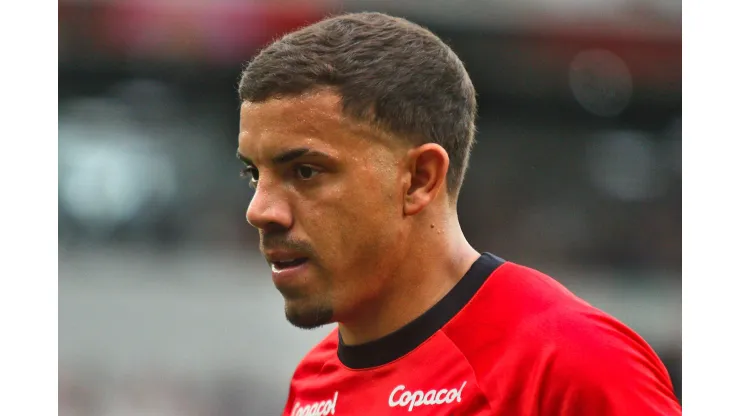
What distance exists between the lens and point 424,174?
8.57 feet

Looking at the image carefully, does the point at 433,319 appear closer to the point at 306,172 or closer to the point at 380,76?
the point at 306,172

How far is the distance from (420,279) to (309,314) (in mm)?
331

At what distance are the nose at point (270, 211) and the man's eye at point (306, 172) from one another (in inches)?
3.0

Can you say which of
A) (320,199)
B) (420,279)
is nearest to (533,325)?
(420,279)

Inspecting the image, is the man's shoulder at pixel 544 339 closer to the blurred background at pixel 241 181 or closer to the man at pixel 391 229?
the man at pixel 391 229

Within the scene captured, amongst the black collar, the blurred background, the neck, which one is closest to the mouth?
the neck

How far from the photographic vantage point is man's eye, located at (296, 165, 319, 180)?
2518 millimetres

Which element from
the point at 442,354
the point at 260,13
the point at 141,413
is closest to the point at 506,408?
the point at 442,354

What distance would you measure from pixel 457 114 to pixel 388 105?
26 cm

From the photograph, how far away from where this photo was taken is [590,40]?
30.3ft

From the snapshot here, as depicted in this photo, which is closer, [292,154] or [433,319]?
[292,154]

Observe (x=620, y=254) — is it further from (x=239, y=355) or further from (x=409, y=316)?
(x=409, y=316)

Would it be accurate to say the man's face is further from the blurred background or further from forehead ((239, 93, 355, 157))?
the blurred background

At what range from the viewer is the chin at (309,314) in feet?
8.45
